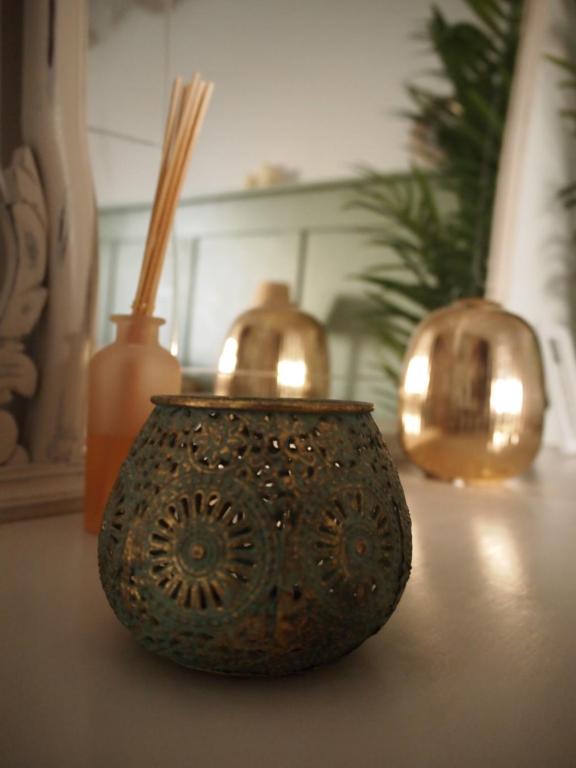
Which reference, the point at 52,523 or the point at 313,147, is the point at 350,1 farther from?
the point at 52,523

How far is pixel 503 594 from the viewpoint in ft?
1.56

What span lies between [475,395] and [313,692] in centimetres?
60

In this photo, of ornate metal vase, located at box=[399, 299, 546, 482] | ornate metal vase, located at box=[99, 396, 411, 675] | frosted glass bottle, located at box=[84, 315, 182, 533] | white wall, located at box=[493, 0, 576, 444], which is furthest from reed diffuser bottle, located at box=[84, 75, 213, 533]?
white wall, located at box=[493, 0, 576, 444]

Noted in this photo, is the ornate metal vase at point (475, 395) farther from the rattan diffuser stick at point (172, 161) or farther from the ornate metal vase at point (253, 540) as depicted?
the ornate metal vase at point (253, 540)

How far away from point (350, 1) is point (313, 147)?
0.30 m

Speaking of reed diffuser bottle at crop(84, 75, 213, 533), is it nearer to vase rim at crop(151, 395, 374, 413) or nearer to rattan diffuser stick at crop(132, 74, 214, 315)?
rattan diffuser stick at crop(132, 74, 214, 315)

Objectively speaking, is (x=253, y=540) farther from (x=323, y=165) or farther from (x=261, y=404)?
(x=323, y=165)

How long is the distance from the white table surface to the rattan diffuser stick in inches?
8.9

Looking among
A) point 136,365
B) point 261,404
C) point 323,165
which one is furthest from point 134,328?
point 323,165

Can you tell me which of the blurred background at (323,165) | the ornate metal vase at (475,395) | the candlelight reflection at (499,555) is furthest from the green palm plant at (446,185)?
the candlelight reflection at (499,555)

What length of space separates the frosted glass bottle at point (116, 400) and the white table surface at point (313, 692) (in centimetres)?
7

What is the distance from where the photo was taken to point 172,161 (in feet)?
1.85

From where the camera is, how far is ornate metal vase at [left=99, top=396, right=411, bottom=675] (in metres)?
0.30

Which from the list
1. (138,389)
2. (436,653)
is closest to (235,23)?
(138,389)
